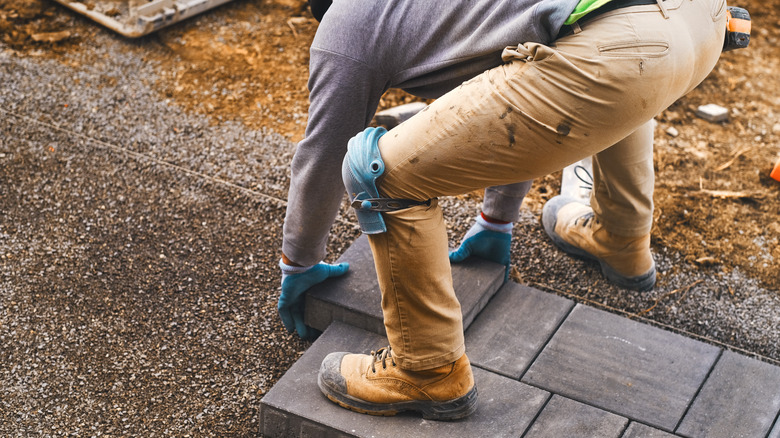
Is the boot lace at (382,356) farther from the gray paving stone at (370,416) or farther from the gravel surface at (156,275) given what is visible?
the gravel surface at (156,275)

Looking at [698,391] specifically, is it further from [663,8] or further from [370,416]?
[663,8]

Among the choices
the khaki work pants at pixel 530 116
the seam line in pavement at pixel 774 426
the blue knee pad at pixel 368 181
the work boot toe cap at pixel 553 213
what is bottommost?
the work boot toe cap at pixel 553 213

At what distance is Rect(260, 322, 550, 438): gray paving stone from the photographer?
2.20m

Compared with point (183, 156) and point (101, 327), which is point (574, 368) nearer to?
point (101, 327)

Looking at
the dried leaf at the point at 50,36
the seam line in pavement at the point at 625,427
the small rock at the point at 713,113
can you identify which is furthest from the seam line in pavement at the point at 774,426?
the dried leaf at the point at 50,36

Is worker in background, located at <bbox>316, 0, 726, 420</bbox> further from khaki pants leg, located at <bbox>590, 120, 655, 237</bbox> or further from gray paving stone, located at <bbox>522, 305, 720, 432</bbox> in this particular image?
khaki pants leg, located at <bbox>590, 120, 655, 237</bbox>

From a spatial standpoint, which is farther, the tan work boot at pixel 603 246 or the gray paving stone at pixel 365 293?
the tan work boot at pixel 603 246

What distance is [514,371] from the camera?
2.46m

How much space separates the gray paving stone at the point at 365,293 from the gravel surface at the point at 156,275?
0.19 metres

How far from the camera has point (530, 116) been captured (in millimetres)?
1687

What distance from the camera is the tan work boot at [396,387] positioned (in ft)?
7.02

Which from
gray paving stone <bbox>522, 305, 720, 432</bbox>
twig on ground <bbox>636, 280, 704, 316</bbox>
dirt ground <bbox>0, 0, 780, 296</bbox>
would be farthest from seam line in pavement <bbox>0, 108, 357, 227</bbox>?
twig on ground <bbox>636, 280, 704, 316</bbox>

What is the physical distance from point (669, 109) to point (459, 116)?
2.89 metres

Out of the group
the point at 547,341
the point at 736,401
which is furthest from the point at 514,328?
the point at 736,401
